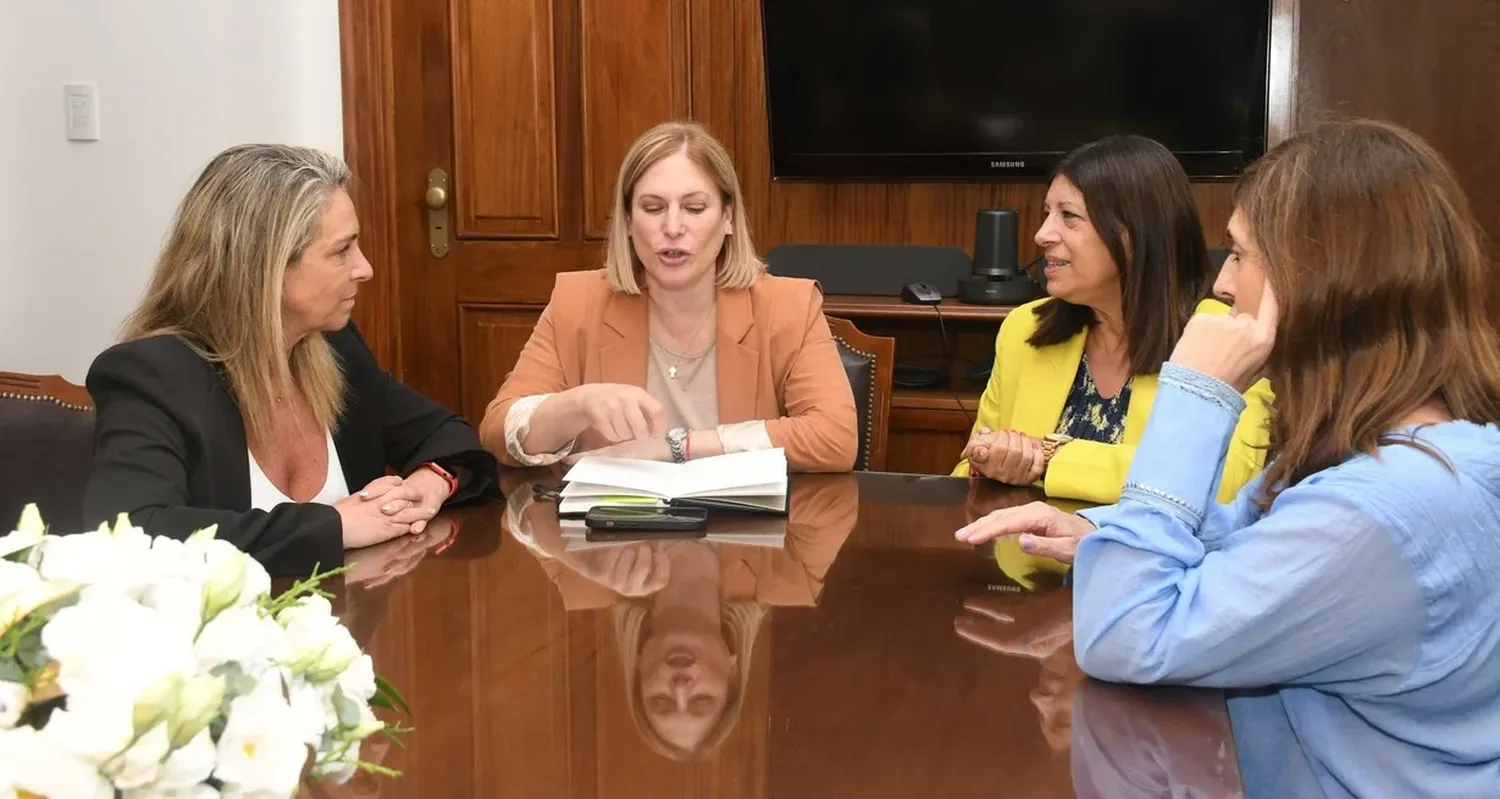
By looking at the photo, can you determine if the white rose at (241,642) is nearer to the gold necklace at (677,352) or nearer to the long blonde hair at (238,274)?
the long blonde hair at (238,274)

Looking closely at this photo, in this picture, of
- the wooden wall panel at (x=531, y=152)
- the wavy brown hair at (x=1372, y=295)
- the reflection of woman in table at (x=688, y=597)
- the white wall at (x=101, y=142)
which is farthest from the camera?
the wooden wall panel at (x=531, y=152)

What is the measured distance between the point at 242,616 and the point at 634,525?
1.02 metres

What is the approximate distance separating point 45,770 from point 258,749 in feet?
0.27

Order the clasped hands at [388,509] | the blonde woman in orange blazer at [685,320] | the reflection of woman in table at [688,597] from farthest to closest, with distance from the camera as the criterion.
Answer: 1. the blonde woman in orange blazer at [685,320]
2. the clasped hands at [388,509]
3. the reflection of woman in table at [688,597]

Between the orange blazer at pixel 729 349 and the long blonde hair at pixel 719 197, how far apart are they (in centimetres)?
3

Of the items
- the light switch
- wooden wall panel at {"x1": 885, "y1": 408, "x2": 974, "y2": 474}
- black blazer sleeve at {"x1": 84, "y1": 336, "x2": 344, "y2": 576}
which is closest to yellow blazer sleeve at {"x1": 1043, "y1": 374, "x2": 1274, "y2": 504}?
black blazer sleeve at {"x1": 84, "y1": 336, "x2": 344, "y2": 576}

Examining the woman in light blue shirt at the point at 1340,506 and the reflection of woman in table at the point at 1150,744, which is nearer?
the reflection of woman in table at the point at 1150,744

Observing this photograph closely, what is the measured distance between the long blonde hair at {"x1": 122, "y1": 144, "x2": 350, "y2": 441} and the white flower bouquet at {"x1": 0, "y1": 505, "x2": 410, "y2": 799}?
1058mm

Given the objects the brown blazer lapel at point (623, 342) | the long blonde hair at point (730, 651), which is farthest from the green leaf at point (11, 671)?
the brown blazer lapel at point (623, 342)

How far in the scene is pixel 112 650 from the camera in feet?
1.85

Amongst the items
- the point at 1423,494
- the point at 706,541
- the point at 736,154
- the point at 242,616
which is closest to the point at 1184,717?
the point at 1423,494

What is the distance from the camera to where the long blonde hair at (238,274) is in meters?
1.69

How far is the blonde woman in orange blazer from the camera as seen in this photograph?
2.19 m

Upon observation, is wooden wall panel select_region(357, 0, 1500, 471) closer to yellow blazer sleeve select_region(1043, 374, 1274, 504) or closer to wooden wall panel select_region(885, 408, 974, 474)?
wooden wall panel select_region(885, 408, 974, 474)
